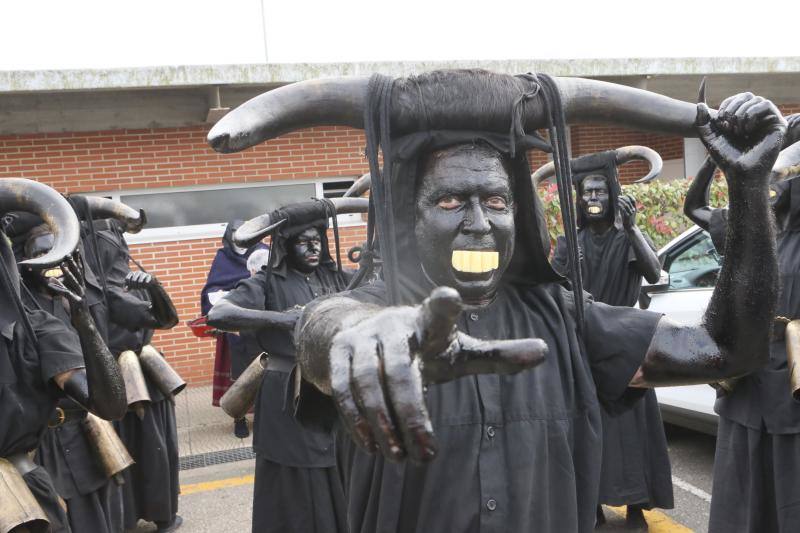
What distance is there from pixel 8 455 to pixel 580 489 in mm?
2326

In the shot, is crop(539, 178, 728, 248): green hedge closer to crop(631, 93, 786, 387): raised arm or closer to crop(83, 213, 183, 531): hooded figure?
crop(83, 213, 183, 531): hooded figure

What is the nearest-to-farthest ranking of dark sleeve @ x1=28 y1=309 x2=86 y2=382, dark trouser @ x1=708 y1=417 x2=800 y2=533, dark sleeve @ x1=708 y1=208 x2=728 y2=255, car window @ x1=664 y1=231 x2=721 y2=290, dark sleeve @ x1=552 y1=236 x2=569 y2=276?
dark sleeve @ x1=28 y1=309 x2=86 y2=382 < dark trouser @ x1=708 y1=417 x2=800 y2=533 < dark sleeve @ x1=708 y1=208 x2=728 y2=255 < dark sleeve @ x1=552 y1=236 x2=569 y2=276 < car window @ x1=664 y1=231 x2=721 y2=290

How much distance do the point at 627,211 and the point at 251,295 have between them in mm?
2627

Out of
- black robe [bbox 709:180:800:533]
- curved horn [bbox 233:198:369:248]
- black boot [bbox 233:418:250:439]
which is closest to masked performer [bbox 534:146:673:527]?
black robe [bbox 709:180:800:533]

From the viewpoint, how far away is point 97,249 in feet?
A: 16.9

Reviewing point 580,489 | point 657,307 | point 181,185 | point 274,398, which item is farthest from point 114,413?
point 181,185

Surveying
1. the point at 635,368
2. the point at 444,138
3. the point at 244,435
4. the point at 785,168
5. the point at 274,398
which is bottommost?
the point at 244,435

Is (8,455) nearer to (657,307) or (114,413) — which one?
(114,413)

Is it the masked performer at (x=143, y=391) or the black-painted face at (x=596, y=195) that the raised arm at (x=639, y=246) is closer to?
the black-painted face at (x=596, y=195)

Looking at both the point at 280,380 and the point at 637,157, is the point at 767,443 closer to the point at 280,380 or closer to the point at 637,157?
the point at 637,157

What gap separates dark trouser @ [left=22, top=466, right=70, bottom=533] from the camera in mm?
3086

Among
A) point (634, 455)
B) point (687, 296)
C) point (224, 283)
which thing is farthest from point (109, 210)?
point (687, 296)

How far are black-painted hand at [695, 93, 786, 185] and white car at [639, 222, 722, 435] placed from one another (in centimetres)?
414

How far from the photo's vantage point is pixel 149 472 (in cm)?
535
